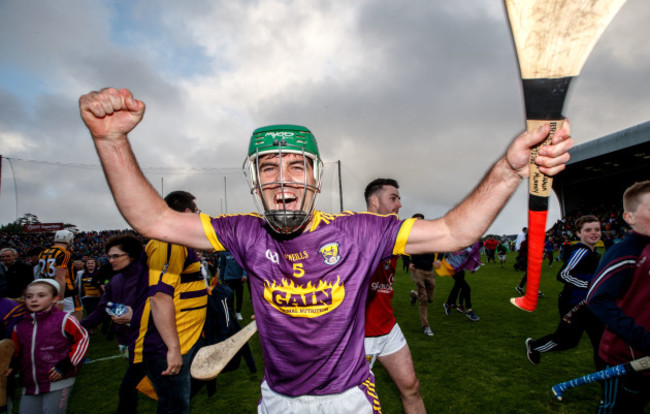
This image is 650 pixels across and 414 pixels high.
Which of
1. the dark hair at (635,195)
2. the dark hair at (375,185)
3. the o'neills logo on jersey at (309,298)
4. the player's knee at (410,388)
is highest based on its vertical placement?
the dark hair at (375,185)

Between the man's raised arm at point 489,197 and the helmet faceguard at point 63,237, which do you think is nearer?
the man's raised arm at point 489,197

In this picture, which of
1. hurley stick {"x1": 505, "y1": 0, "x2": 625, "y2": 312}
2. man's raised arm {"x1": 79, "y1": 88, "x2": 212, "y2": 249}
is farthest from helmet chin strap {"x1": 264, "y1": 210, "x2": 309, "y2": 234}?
hurley stick {"x1": 505, "y1": 0, "x2": 625, "y2": 312}

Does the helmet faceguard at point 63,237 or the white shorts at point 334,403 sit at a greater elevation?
the helmet faceguard at point 63,237

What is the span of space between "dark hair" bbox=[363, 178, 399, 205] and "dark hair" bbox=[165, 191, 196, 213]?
262cm

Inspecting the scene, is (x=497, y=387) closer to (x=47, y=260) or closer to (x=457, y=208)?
(x=457, y=208)

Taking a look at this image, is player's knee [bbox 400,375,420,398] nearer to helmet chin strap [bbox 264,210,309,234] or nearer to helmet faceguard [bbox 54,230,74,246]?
helmet chin strap [bbox 264,210,309,234]

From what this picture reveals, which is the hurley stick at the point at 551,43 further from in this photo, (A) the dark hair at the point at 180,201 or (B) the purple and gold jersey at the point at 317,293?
(A) the dark hair at the point at 180,201

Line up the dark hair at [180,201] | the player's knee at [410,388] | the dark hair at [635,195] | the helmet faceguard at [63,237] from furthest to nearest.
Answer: the helmet faceguard at [63,237], the dark hair at [180,201], the player's knee at [410,388], the dark hair at [635,195]

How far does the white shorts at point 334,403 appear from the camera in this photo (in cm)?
180

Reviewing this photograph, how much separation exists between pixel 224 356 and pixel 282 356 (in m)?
0.81

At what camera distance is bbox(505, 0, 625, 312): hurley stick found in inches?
45.6

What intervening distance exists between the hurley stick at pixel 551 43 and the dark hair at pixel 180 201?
3443mm

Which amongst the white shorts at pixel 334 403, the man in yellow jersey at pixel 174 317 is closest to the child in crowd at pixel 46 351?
the man in yellow jersey at pixel 174 317

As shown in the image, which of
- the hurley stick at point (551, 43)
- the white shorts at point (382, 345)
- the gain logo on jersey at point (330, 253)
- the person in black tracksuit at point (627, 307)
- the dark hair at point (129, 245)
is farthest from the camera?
the dark hair at point (129, 245)
